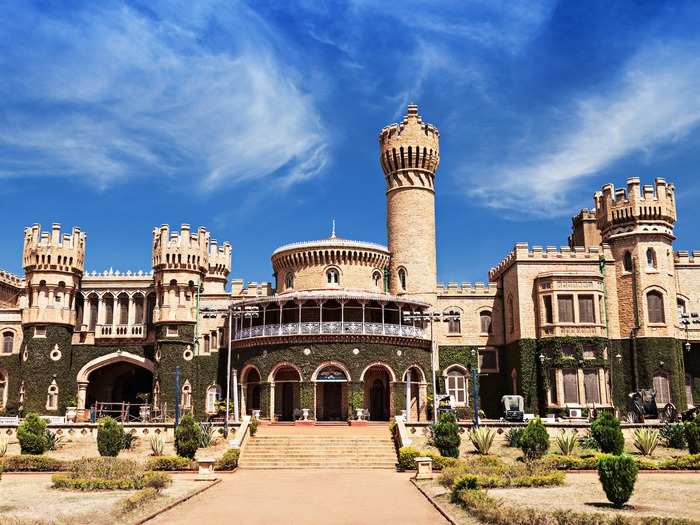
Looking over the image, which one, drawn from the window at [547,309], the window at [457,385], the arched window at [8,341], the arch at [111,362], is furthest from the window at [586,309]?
the arched window at [8,341]

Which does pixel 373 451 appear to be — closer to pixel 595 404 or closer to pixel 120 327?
pixel 595 404

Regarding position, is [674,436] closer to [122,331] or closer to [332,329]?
[332,329]

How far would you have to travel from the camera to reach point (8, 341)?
53781 millimetres

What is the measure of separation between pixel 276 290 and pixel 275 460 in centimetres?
2335

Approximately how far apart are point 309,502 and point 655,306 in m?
33.9

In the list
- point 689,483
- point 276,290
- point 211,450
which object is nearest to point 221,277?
point 276,290

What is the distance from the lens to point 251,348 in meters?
48.2

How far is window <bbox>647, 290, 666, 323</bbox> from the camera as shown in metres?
48.3

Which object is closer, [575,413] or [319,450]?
[319,450]

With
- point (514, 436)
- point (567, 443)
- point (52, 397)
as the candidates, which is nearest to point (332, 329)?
point (514, 436)

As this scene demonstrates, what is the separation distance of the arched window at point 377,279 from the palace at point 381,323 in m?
0.11

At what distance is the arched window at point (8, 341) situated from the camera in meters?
53.7

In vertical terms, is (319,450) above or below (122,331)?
below

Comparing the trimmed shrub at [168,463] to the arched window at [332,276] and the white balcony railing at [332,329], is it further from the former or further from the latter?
the arched window at [332,276]
